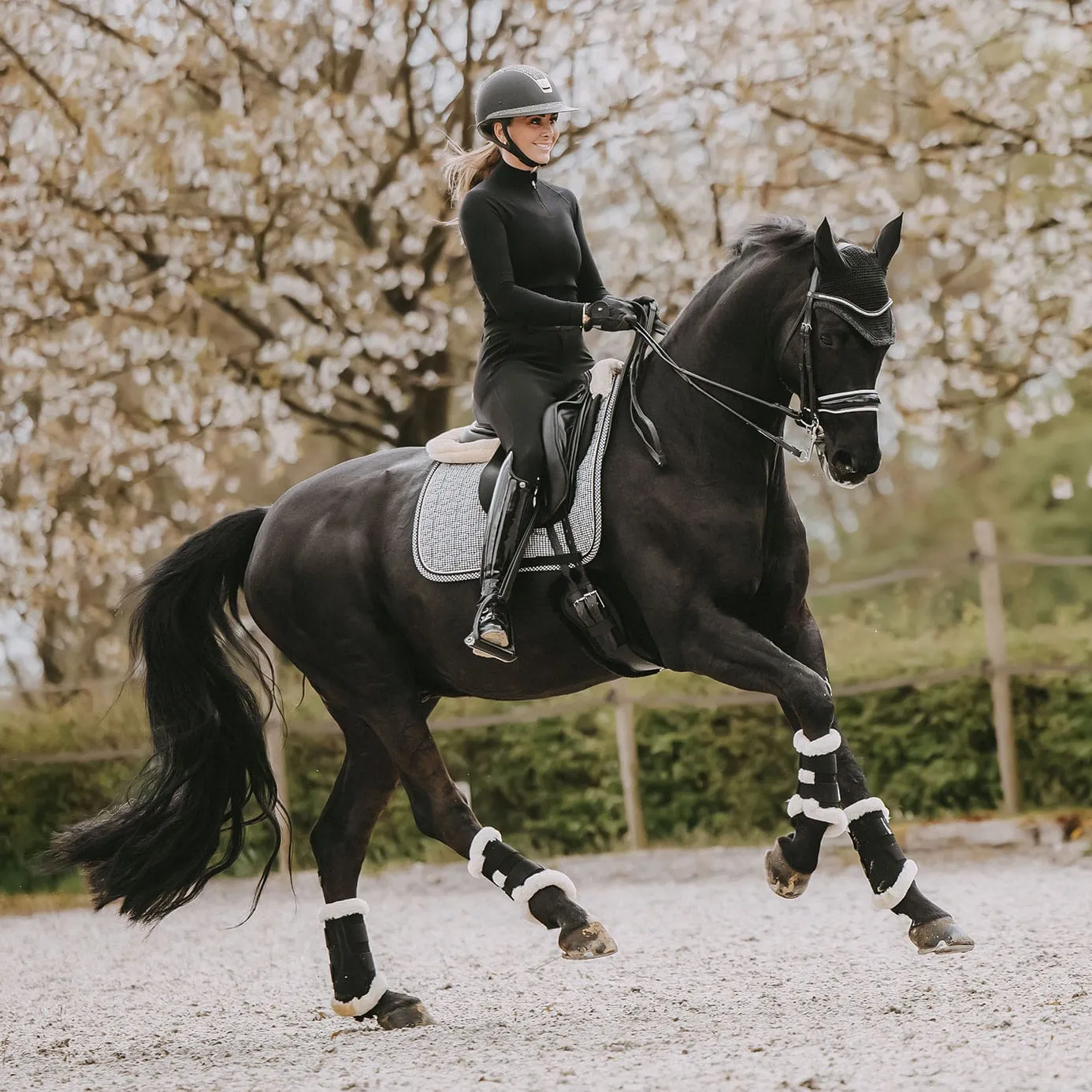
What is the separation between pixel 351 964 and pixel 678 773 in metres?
5.63

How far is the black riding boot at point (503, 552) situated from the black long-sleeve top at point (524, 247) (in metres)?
0.61

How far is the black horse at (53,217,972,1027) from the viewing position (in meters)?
5.02

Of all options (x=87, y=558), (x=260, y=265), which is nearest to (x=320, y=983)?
(x=260, y=265)

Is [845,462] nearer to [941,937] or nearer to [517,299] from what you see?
[517,299]

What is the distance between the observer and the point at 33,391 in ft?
49.7

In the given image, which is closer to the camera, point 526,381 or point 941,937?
point 941,937

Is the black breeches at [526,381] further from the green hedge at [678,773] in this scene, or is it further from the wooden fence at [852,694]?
the green hedge at [678,773]

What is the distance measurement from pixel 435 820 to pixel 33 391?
10564 millimetres

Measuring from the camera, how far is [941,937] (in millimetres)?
4883

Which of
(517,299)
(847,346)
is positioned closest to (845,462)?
(847,346)

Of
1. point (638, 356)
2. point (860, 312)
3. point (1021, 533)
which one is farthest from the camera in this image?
point (1021, 533)

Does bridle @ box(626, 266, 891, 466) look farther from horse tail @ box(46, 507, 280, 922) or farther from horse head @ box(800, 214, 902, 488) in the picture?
horse tail @ box(46, 507, 280, 922)

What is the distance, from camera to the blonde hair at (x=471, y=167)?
5887 mm

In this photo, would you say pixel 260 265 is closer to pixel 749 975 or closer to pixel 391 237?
pixel 391 237
